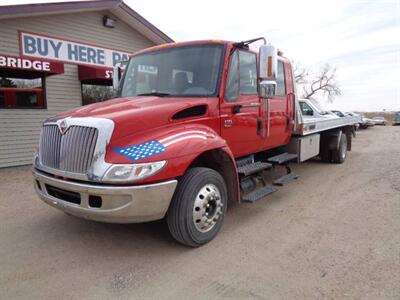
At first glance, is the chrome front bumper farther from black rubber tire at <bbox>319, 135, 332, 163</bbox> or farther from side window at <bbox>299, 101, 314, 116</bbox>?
side window at <bbox>299, 101, 314, 116</bbox>

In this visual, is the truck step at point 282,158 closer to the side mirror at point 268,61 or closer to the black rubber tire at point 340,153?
Answer: the side mirror at point 268,61

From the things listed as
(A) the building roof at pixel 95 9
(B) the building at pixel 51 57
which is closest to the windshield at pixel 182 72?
(B) the building at pixel 51 57

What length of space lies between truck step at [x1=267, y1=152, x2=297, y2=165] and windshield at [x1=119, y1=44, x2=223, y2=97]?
1970mm

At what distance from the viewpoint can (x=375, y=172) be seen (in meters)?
7.59

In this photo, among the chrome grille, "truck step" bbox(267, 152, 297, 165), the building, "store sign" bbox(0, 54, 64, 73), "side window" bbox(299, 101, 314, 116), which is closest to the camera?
the chrome grille

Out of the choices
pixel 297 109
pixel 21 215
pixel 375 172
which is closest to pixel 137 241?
pixel 21 215

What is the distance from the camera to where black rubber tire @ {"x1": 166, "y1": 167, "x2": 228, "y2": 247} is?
3.44 meters

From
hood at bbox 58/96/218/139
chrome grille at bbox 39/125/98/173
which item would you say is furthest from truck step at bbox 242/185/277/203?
chrome grille at bbox 39/125/98/173

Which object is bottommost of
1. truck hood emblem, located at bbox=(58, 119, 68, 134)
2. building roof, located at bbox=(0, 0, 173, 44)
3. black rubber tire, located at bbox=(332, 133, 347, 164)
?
black rubber tire, located at bbox=(332, 133, 347, 164)

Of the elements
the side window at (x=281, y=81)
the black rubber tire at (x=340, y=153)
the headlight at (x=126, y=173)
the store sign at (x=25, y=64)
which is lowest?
the black rubber tire at (x=340, y=153)

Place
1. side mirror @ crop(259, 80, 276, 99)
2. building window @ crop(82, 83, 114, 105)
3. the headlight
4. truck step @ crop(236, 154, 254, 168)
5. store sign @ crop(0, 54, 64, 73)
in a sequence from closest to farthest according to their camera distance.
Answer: the headlight
side mirror @ crop(259, 80, 276, 99)
truck step @ crop(236, 154, 254, 168)
store sign @ crop(0, 54, 64, 73)
building window @ crop(82, 83, 114, 105)

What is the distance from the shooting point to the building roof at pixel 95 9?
8.55m

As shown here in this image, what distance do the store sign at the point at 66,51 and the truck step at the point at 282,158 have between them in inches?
309

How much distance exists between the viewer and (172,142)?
132 inches
